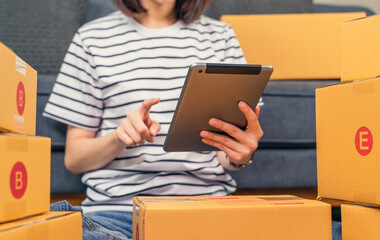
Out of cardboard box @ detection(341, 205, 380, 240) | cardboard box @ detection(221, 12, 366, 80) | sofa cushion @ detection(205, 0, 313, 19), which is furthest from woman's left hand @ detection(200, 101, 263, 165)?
sofa cushion @ detection(205, 0, 313, 19)

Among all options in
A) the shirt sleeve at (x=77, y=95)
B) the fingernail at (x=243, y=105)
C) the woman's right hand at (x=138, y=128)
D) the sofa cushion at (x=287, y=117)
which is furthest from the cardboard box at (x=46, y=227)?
the sofa cushion at (x=287, y=117)

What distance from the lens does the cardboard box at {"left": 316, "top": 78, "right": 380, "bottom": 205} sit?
610 millimetres

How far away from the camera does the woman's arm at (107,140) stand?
0.76 meters

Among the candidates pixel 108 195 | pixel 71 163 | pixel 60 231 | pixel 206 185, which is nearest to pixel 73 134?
pixel 71 163

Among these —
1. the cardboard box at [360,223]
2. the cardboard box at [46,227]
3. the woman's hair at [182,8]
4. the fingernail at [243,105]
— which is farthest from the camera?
the woman's hair at [182,8]

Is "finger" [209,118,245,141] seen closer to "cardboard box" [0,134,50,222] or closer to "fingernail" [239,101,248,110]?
"fingernail" [239,101,248,110]

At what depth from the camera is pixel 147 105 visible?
0.74m

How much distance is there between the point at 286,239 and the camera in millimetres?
562

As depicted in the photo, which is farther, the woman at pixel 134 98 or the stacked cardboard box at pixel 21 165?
the woman at pixel 134 98

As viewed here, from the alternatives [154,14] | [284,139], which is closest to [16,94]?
[154,14]

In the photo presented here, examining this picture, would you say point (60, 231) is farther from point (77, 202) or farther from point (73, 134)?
point (77, 202)

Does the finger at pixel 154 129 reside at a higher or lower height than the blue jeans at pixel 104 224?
higher

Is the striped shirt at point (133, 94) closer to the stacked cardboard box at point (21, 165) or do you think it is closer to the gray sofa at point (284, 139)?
the gray sofa at point (284, 139)

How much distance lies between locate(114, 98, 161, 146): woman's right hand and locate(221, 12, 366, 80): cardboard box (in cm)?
71
